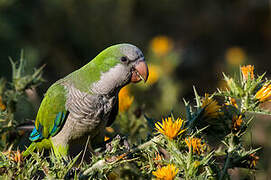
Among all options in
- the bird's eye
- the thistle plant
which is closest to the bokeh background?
the thistle plant

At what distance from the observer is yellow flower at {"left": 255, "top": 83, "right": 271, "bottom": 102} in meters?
2.22

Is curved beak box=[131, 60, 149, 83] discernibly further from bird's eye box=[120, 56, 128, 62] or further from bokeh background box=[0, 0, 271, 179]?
bokeh background box=[0, 0, 271, 179]

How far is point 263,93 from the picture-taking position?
2221mm

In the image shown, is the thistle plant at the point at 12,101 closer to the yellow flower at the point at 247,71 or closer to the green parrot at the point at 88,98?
the green parrot at the point at 88,98

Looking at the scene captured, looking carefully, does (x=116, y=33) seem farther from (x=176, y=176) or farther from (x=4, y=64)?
(x=176, y=176)

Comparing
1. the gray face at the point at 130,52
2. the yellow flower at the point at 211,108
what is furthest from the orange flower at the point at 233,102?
the gray face at the point at 130,52

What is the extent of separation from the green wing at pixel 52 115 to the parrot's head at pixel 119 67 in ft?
0.99

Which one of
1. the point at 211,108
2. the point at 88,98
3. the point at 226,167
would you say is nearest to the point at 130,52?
the point at 88,98

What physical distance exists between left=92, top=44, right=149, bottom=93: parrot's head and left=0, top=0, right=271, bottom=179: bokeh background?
109 centimetres

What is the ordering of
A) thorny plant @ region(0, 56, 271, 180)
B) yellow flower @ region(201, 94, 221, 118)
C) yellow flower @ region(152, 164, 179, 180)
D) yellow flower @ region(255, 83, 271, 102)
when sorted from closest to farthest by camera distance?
yellow flower @ region(152, 164, 179, 180), thorny plant @ region(0, 56, 271, 180), yellow flower @ region(255, 83, 271, 102), yellow flower @ region(201, 94, 221, 118)

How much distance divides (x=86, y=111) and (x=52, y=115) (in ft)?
1.03

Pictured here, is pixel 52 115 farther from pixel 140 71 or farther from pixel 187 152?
pixel 187 152

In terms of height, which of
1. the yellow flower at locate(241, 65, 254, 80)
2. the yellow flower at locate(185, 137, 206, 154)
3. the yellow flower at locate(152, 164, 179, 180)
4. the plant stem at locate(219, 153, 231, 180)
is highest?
the yellow flower at locate(241, 65, 254, 80)

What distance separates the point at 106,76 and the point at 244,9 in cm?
618
